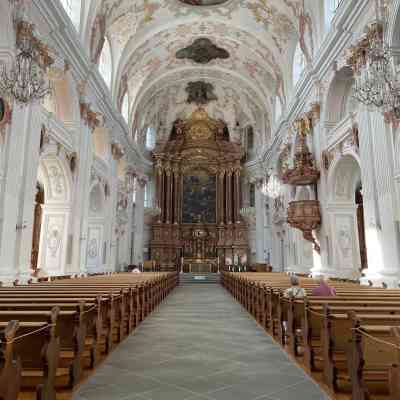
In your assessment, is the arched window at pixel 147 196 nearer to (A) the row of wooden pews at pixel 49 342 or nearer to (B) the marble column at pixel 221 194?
(B) the marble column at pixel 221 194

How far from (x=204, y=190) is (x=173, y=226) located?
12.0ft

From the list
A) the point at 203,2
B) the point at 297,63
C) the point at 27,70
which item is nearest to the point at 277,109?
the point at 297,63

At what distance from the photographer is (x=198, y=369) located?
4434 mm

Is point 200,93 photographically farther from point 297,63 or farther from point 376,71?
point 376,71

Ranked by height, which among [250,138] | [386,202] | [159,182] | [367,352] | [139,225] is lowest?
[367,352]

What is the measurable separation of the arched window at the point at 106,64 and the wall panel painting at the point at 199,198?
1135cm

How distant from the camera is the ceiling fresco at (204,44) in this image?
15.9 meters

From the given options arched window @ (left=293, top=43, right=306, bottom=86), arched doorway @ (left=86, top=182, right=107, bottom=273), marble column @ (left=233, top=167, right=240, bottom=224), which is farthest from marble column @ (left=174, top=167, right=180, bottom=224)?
arched window @ (left=293, top=43, right=306, bottom=86)

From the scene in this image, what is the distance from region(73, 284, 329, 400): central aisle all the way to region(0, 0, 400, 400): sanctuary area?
4 centimetres

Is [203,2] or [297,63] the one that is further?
[297,63]

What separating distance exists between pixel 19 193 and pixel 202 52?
15557 millimetres

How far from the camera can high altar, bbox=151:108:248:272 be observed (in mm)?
25859

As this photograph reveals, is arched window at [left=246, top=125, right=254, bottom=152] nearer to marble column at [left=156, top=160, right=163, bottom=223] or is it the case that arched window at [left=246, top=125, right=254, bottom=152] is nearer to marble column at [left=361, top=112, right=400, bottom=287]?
marble column at [left=156, top=160, right=163, bottom=223]

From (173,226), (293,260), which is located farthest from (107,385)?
(173,226)
